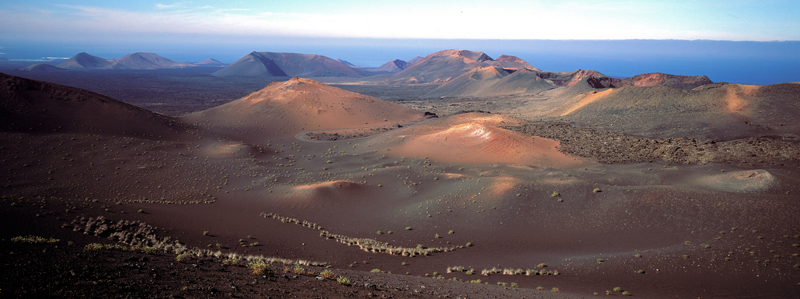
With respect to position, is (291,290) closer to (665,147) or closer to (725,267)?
(725,267)

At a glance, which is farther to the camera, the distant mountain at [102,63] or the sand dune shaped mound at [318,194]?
the distant mountain at [102,63]

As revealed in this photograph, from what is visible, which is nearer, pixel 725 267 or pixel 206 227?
pixel 725 267

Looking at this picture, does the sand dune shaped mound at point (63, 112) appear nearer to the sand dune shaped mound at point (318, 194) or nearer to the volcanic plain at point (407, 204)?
the volcanic plain at point (407, 204)

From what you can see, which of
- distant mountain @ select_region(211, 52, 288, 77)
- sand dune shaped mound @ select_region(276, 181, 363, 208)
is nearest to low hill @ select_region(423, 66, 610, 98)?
sand dune shaped mound @ select_region(276, 181, 363, 208)

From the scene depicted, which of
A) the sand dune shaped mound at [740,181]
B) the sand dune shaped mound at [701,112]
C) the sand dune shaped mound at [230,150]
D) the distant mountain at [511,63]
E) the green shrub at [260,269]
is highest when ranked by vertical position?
the distant mountain at [511,63]

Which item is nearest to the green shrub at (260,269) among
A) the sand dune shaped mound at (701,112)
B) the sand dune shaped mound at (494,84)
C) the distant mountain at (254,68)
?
the sand dune shaped mound at (701,112)

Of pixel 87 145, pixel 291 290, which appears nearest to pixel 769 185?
pixel 291 290

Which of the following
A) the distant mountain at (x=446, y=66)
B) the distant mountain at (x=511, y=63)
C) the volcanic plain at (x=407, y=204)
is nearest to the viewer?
the volcanic plain at (x=407, y=204)
